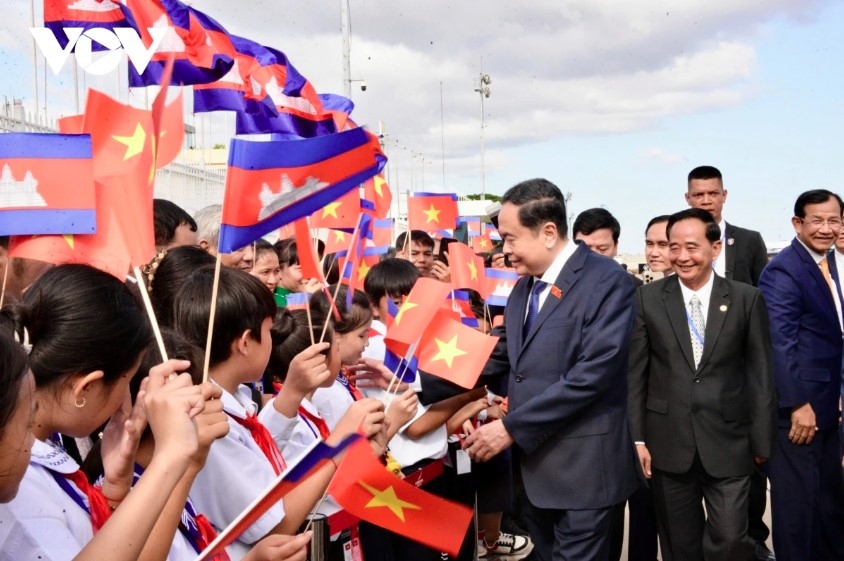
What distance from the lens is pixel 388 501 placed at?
2207mm

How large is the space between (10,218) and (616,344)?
2245 mm

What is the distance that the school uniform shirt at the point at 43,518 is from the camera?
1.50 metres

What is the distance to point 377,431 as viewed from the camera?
8.00 feet

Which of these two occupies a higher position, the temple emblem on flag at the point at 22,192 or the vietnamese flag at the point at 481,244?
the temple emblem on flag at the point at 22,192

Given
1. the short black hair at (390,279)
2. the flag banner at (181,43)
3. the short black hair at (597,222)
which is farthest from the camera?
the short black hair at (597,222)

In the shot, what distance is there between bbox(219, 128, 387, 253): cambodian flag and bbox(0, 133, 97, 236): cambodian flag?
0.57 meters

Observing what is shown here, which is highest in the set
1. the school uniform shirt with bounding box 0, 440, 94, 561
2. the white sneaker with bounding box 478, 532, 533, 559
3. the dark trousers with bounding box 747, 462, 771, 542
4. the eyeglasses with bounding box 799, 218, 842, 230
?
the eyeglasses with bounding box 799, 218, 842, 230

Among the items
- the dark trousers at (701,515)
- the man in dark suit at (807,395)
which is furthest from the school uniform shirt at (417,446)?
the man in dark suit at (807,395)

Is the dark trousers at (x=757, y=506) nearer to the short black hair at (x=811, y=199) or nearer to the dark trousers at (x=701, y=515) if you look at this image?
the dark trousers at (x=701, y=515)

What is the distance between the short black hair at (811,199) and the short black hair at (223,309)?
3752mm

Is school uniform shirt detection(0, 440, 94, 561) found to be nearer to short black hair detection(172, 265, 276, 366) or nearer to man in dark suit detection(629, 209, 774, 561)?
short black hair detection(172, 265, 276, 366)

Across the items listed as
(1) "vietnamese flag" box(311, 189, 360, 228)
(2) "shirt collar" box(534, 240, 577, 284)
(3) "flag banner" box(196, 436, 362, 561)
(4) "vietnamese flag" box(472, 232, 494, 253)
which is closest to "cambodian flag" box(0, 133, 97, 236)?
(3) "flag banner" box(196, 436, 362, 561)

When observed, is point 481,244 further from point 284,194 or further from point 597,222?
point 284,194

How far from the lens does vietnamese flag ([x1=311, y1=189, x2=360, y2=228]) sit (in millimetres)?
4297
